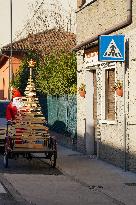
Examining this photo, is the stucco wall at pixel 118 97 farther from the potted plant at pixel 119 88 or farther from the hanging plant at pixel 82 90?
the hanging plant at pixel 82 90

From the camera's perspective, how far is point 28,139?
18594mm

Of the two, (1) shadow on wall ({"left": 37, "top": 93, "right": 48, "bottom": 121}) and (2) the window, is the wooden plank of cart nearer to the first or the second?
(2) the window

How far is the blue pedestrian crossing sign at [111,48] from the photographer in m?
16.8

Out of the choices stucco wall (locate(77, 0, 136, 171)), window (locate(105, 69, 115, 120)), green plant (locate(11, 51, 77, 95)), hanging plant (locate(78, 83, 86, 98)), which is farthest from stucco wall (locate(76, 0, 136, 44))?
green plant (locate(11, 51, 77, 95))

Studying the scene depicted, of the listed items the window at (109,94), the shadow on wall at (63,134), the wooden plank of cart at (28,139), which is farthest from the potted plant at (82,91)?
the wooden plank of cart at (28,139)

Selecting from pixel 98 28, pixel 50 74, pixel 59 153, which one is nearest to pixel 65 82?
pixel 50 74

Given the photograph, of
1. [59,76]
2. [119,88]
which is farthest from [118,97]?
[59,76]

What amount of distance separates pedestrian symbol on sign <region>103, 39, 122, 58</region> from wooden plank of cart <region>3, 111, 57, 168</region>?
278 centimetres

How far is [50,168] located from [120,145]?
77.6 inches

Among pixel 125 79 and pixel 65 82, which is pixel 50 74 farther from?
pixel 125 79

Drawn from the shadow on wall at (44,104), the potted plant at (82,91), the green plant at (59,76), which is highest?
the green plant at (59,76)

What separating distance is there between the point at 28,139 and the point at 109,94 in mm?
3050

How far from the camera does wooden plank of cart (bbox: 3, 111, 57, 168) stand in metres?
18.3

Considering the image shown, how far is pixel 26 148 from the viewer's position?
18391mm
